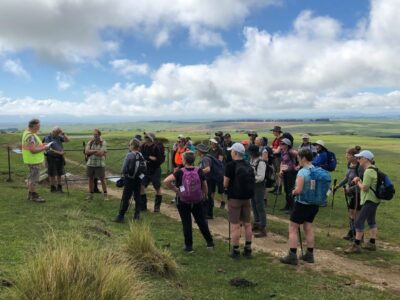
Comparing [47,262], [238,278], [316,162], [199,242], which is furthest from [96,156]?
[47,262]

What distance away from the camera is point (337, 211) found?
1580 cm

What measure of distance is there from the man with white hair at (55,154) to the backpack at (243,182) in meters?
9.18

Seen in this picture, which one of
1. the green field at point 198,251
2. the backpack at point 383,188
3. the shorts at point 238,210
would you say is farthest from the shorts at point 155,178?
the backpack at point 383,188

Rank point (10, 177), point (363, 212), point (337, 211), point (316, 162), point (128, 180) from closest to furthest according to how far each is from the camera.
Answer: point (363, 212)
point (128, 180)
point (316, 162)
point (337, 211)
point (10, 177)

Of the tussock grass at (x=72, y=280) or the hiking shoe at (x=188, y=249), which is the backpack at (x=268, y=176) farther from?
the tussock grass at (x=72, y=280)

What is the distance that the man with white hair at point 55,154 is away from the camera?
1577 centimetres

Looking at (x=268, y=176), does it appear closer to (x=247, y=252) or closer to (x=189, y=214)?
(x=247, y=252)

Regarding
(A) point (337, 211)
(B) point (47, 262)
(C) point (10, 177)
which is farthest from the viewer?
(C) point (10, 177)

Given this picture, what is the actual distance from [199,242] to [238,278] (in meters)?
2.97

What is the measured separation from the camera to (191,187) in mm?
9016

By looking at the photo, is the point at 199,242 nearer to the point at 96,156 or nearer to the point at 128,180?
the point at 128,180

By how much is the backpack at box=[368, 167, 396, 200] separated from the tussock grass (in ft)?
21.6

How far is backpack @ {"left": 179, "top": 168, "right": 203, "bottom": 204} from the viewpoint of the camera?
29.6 feet

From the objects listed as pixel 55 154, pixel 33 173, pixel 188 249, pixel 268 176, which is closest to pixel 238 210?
pixel 188 249
